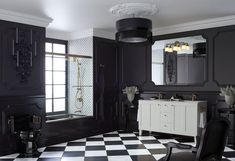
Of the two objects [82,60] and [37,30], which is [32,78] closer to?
[37,30]

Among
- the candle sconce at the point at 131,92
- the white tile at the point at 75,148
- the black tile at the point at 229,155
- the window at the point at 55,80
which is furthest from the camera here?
the candle sconce at the point at 131,92

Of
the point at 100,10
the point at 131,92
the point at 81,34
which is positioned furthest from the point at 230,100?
the point at 81,34

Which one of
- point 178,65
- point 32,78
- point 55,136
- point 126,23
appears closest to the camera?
point 126,23

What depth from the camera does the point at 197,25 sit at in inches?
211

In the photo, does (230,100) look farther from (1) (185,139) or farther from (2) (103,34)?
(2) (103,34)

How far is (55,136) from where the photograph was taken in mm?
5086

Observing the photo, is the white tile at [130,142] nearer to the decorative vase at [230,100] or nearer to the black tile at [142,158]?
the black tile at [142,158]

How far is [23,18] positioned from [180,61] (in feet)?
10.6

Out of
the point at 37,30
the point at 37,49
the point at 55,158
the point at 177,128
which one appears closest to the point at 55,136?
the point at 55,158

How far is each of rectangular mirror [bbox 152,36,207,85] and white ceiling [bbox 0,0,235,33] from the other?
50 cm

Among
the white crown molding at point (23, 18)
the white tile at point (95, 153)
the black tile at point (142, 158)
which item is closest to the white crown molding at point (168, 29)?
the white crown molding at point (23, 18)

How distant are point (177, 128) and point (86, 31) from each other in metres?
2.89

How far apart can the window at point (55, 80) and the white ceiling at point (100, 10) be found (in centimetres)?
79

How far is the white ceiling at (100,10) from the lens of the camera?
3.98 metres
